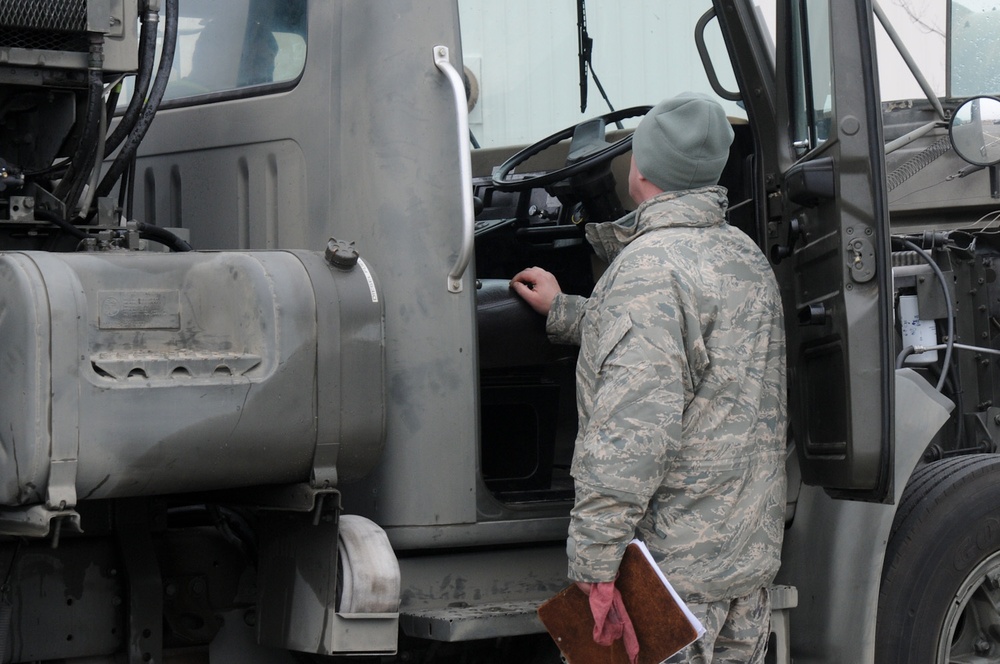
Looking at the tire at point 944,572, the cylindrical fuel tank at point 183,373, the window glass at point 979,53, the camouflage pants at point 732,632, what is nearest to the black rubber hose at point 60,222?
the cylindrical fuel tank at point 183,373

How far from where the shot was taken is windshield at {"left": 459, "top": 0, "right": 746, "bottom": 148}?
3312 mm

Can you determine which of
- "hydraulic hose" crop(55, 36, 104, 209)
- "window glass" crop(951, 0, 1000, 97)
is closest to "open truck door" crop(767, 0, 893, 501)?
"hydraulic hose" crop(55, 36, 104, 209)

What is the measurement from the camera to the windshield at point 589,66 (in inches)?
130

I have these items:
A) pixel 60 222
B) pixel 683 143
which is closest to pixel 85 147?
pixel 60 222

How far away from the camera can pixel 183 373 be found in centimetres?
232

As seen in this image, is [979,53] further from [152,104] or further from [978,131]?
[152,104]

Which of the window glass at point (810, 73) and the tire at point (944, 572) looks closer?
the window glass at point (810, 73)

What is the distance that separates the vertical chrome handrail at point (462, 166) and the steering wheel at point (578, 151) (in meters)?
0.62

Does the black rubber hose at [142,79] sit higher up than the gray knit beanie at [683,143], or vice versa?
the black rubber hose at [142,79]

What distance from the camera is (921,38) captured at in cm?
636

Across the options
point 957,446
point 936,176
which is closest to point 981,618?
point 957,446

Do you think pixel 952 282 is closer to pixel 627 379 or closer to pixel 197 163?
pixel 627 379

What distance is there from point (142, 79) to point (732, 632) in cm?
171

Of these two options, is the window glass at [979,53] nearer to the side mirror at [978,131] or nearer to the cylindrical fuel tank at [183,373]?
the side mirror at [978,131]
